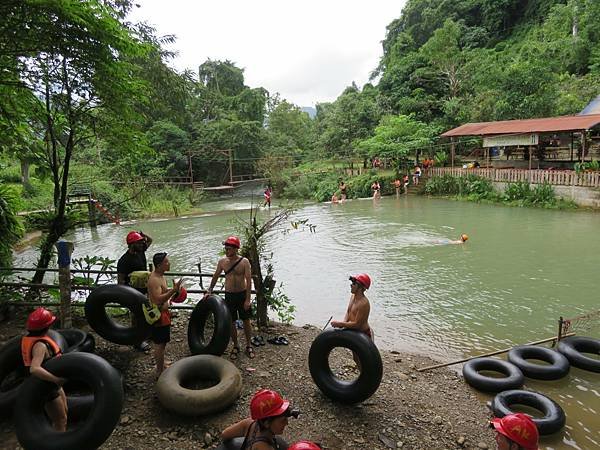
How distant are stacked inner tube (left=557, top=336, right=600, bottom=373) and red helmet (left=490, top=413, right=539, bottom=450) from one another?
4.62 meters

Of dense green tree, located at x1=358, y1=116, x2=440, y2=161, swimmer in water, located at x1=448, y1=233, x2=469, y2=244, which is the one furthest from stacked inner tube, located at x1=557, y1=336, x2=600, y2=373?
dense green tree, located at x1=358, y1=116, x2=440, y2=161

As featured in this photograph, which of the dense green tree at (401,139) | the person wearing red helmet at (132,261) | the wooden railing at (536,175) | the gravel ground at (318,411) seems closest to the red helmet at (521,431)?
the gravel ground at (318,411)

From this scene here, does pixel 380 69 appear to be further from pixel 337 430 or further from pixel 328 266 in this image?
pixel 337 430

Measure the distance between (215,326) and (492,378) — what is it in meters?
4.02

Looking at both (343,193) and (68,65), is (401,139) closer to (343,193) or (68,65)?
(343,193)

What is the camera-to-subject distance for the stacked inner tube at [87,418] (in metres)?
3.52

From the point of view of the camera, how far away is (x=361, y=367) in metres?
4.93

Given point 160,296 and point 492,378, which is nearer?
point 160,296

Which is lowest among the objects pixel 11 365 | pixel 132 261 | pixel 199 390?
pixel 199 390

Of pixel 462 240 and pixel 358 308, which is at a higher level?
pixel 358 308

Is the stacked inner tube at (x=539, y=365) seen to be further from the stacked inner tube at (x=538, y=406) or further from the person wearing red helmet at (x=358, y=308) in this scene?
the person wearing red helmet at (x=358, y=308)

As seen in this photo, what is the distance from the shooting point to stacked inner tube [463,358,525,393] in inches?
231

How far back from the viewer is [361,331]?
5.13 meters

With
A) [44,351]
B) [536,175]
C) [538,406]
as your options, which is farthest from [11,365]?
[536,175]
